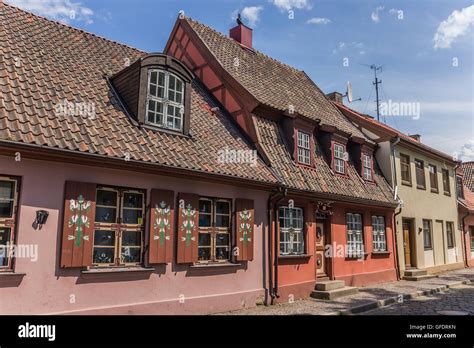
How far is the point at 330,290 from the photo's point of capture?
40.4 feet

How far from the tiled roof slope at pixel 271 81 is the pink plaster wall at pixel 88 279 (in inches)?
198

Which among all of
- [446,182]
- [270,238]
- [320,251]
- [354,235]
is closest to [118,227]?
[270,238]

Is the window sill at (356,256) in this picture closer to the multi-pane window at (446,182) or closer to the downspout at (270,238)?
the downspout at (270,238)

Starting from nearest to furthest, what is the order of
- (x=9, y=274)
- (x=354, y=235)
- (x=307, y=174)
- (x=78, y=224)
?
1. (x=9, y=274)
2. (x=78, y=224)
3. (x=307, y=174)
4. (x=354, y=235)

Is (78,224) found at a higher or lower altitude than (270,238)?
higher

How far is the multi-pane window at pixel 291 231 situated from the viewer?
11.9 meters

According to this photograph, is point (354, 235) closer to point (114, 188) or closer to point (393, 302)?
point (393, 302)

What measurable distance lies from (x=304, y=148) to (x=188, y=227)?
18.9 ft

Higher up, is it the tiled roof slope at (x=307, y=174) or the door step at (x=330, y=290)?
the tiled roof slope at (x=307, y=174)

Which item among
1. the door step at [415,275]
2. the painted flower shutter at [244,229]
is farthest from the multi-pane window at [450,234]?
the painted flower shutter at [244,229]

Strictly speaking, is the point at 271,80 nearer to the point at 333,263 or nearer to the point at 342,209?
the point at 342,209

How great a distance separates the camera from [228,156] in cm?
1104

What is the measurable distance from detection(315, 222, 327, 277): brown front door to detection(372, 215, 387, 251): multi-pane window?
3518 mm

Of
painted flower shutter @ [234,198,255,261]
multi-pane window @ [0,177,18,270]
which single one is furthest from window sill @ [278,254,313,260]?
multi-pane window @ [0,177,18,270]
